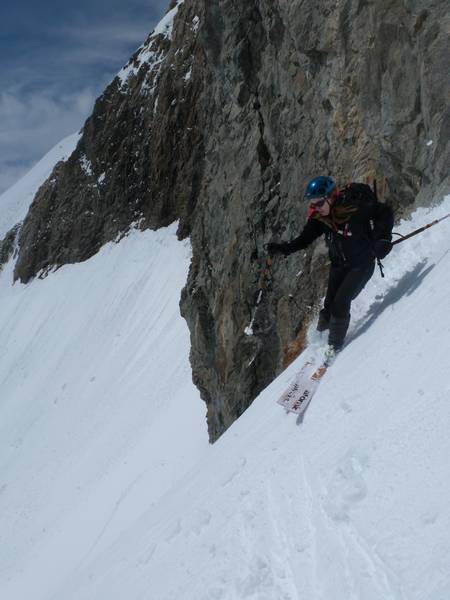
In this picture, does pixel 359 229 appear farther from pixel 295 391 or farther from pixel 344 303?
pixel 295 391

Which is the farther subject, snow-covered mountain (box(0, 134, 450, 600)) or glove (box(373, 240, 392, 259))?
glove (box(373, 240, 392, 259))

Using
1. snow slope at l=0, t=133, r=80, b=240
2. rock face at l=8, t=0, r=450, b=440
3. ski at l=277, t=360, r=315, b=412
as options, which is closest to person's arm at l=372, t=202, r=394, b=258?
ski at l=277, t=360, r=315, b=412

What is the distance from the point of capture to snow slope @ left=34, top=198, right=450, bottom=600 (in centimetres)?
338

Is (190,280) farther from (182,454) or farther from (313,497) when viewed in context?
(313,497)

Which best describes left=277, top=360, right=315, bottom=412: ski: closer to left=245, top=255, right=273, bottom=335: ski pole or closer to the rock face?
the rock face

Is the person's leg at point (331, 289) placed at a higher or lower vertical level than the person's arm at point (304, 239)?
lower

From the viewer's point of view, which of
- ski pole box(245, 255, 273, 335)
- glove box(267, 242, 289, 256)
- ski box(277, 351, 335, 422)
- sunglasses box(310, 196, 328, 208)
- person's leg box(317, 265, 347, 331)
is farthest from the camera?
ski pole box(245, 255, 273, 335)

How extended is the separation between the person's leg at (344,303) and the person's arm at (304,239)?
0.57 m

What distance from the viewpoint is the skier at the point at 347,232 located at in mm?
5863

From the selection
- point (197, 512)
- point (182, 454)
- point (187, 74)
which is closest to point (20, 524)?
point (182, 454)

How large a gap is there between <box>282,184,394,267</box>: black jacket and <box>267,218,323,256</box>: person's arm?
58mm

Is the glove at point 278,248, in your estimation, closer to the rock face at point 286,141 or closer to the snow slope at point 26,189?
the rock face at point 286,141

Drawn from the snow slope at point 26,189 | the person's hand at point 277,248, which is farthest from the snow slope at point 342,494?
the snow slope at point 26,189

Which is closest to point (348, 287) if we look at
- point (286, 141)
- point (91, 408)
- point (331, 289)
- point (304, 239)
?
point (331, 289)
